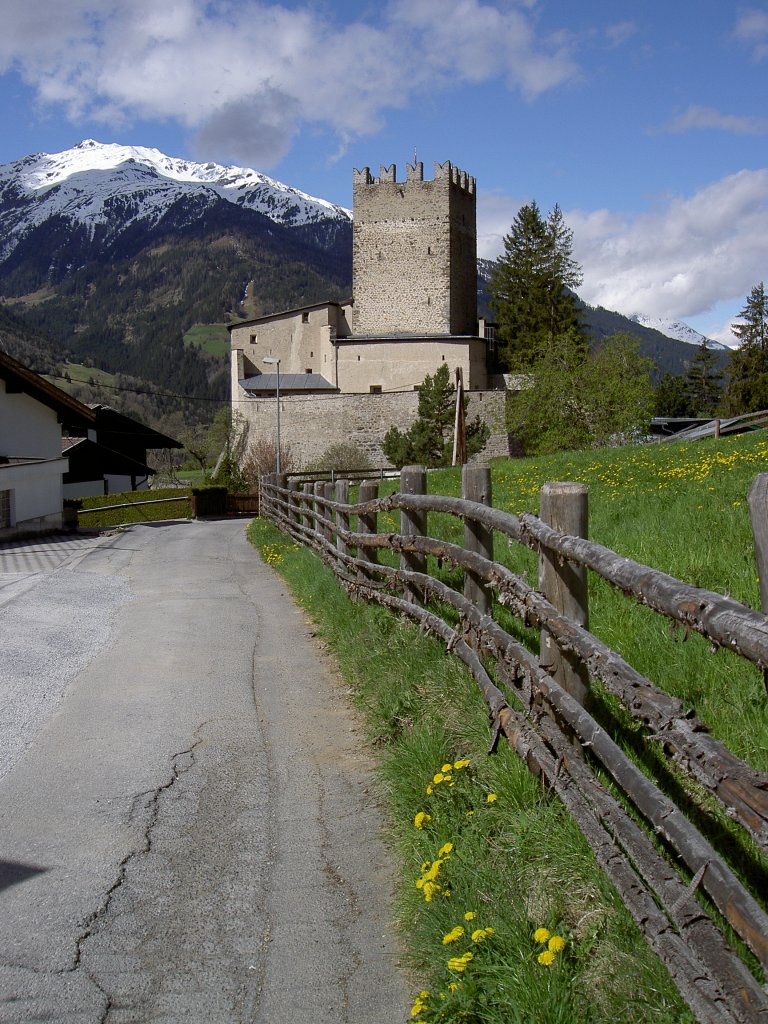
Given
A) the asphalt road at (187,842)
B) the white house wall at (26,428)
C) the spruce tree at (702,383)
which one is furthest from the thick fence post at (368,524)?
the spruce tree at (702,383)

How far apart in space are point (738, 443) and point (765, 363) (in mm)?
55352

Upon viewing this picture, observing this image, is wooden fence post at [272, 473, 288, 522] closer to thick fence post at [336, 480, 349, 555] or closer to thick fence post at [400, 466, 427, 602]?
thick fence post at [336, 480, 349, 555]

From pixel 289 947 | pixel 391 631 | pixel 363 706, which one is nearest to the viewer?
pixel 289 947

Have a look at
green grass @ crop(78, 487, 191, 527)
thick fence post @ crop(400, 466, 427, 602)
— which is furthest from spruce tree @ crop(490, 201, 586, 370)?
thick fence post @ crop(400, 466, 427, 602)

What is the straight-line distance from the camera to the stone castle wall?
63.2 metres

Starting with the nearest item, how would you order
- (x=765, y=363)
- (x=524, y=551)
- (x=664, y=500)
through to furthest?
(x=524, y=551), (x=664, y=500), (x=765, y=363)

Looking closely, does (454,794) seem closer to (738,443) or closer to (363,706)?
(363,706)

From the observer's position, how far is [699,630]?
2684mm

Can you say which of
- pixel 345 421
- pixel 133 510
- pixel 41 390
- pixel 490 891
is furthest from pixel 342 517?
pixel 345 421


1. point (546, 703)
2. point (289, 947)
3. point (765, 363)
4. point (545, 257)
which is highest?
point (545, 257)

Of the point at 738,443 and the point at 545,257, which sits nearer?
the point at 738,443

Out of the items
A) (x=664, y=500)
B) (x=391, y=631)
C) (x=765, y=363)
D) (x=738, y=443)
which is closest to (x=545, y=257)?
(x=765, y=363)

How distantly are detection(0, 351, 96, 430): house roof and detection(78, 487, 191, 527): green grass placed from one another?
23.8 ft

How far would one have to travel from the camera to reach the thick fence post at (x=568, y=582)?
13.3ft
